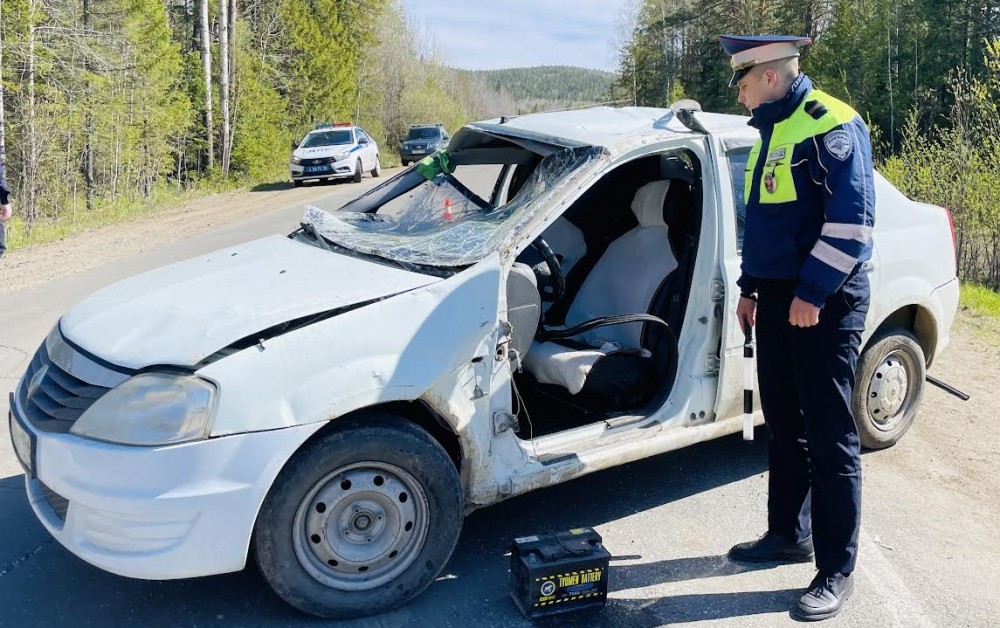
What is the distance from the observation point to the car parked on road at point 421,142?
32656 millimetres

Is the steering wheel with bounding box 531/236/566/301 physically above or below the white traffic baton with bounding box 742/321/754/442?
above

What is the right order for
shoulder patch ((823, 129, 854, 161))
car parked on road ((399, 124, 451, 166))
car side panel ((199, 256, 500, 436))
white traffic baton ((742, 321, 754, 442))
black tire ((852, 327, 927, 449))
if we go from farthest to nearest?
car parked on road ((399, 124, 451, 166)), black tire ((852, 327, 927, 449)), white traffic baton ((742, 321, 754, 442)), shoulder patch ((823, 129, 854, 161)), car side panel ((199, 256, 500, 436))

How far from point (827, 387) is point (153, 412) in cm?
239

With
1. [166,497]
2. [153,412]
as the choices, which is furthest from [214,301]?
[166,497]

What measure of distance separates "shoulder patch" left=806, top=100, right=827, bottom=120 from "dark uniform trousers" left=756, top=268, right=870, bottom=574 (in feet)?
1.96

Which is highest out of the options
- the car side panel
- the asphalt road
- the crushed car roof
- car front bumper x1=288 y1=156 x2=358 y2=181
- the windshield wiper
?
the crushed car roof

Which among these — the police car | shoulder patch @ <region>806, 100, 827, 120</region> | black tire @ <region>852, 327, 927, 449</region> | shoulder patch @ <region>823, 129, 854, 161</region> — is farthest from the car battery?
the police car

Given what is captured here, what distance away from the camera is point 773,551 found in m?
3.56

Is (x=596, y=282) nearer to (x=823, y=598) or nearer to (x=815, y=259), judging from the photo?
(x=815, y=259)

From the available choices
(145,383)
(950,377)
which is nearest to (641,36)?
(950,377)

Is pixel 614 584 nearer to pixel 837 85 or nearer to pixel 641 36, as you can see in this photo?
pixel 837 85

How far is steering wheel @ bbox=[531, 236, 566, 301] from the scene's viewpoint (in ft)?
12.8

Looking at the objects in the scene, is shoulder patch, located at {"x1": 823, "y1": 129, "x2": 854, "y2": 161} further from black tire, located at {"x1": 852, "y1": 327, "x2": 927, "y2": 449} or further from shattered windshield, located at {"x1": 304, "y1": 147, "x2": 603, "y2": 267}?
black tire, located at {"x1": 852, "y1": 327, "x2": 927, "y2": 449}

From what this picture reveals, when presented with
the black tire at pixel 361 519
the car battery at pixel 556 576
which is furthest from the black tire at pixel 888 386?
the black tire at pixel 361 519
